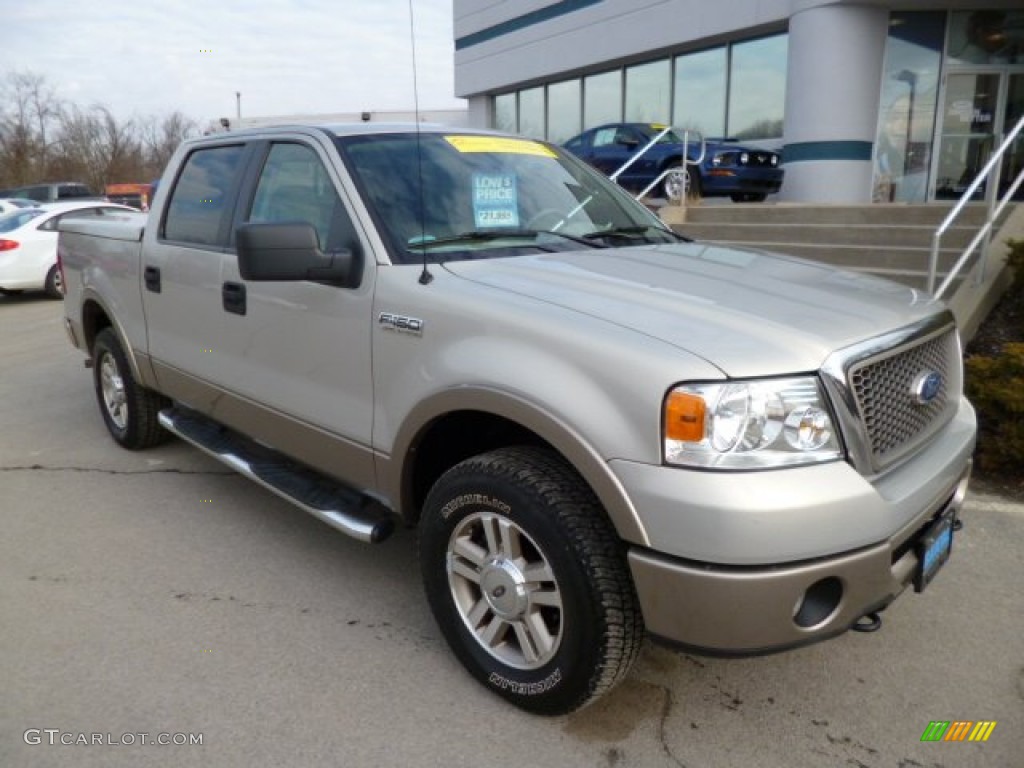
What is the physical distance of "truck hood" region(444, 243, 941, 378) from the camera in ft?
7.37

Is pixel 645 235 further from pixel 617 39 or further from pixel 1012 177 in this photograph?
pixel 617 39

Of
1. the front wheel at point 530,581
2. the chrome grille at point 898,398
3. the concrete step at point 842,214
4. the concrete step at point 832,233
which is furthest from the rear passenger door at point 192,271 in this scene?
the concrete step at point 842,214

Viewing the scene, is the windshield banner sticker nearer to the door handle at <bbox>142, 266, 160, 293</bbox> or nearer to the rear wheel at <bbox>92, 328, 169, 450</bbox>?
the door handle at <bbox>142, 266, 160, 293</bbox>

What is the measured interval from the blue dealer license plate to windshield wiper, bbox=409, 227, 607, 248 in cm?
A: 157

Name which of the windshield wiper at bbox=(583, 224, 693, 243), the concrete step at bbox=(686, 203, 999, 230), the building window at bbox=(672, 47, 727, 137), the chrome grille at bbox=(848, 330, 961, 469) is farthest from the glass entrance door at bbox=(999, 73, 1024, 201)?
the chrome grille at bbox=(848, 330, 961, 469)

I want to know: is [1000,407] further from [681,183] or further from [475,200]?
[681,183]

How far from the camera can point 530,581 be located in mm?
2547

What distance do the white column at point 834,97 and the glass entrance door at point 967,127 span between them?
135cm

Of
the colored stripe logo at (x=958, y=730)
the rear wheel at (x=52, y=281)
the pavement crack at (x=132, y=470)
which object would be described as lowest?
the pavement crack at (x=132, y=470)

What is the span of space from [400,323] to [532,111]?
2198cm

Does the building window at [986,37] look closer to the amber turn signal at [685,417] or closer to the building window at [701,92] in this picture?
the building window at [701,92]

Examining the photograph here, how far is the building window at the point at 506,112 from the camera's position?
24.4m

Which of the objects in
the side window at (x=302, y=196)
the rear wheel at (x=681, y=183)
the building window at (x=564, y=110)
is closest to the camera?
the side window at (x=302, y=196)

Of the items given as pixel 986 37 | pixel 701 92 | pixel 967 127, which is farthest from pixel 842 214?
pixel 701 92
